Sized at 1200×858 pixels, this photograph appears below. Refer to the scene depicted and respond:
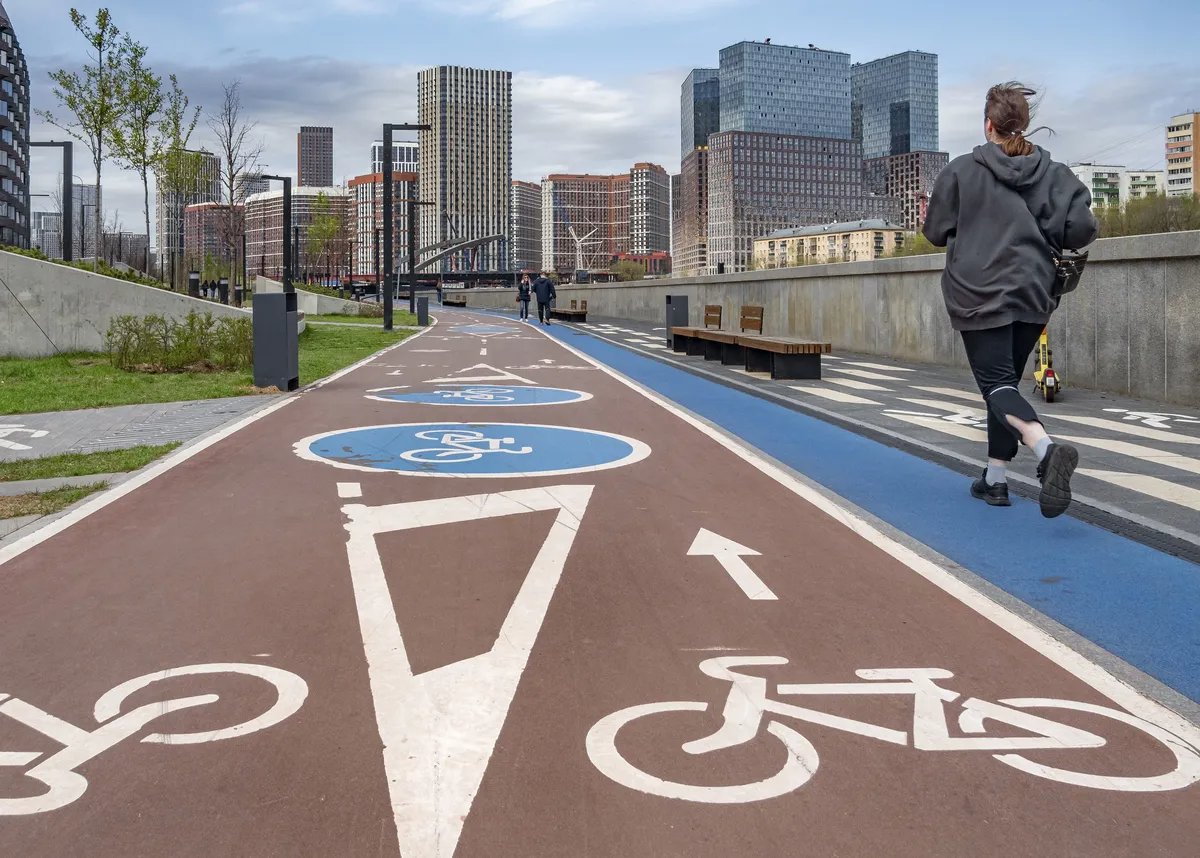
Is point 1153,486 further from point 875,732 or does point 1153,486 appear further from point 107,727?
point 107,727

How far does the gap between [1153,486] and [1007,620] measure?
10.8 ft

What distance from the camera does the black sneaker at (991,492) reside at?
22.8 ft

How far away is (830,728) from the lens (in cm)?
340

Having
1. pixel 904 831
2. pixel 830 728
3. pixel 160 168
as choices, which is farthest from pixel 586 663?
pixel 160 168

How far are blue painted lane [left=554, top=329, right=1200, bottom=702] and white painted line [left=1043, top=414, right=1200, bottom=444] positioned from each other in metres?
2.16

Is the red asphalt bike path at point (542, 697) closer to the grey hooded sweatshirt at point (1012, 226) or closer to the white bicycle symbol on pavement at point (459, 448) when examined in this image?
the grey hooded sweatshirt at point (1012, 226)

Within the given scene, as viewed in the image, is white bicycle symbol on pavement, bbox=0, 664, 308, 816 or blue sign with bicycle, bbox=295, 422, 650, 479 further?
blue sign with bicycle, bbox=295, 422, 650, 479

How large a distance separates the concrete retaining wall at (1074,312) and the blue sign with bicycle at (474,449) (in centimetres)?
612

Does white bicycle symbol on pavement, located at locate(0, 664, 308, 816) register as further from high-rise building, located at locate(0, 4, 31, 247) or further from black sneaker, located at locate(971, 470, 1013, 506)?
high-rise building, located at locate(0, 4, 31, 247)

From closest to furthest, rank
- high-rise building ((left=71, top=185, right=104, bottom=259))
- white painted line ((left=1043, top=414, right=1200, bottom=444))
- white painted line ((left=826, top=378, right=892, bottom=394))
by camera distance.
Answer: white painted line ((left=1043, top=414, right=1200, bottom=444)), white painted line ((left=826, top=378, right=892, bottom=394)), high-rise building ((left=71, top=185, right=104, bottom=259))

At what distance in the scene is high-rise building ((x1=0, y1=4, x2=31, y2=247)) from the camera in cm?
10325

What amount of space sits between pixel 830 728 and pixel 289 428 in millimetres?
8186

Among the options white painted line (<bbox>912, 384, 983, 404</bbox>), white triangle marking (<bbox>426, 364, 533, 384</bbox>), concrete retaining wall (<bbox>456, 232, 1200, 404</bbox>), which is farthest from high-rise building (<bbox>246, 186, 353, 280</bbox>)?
white painted line (<bbox>912, 384, 983, 404</bbox>)

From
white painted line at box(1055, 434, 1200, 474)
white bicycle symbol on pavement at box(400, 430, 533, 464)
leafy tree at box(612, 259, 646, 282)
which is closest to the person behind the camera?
white painted line at box(1055, 434, 1200, 474)
